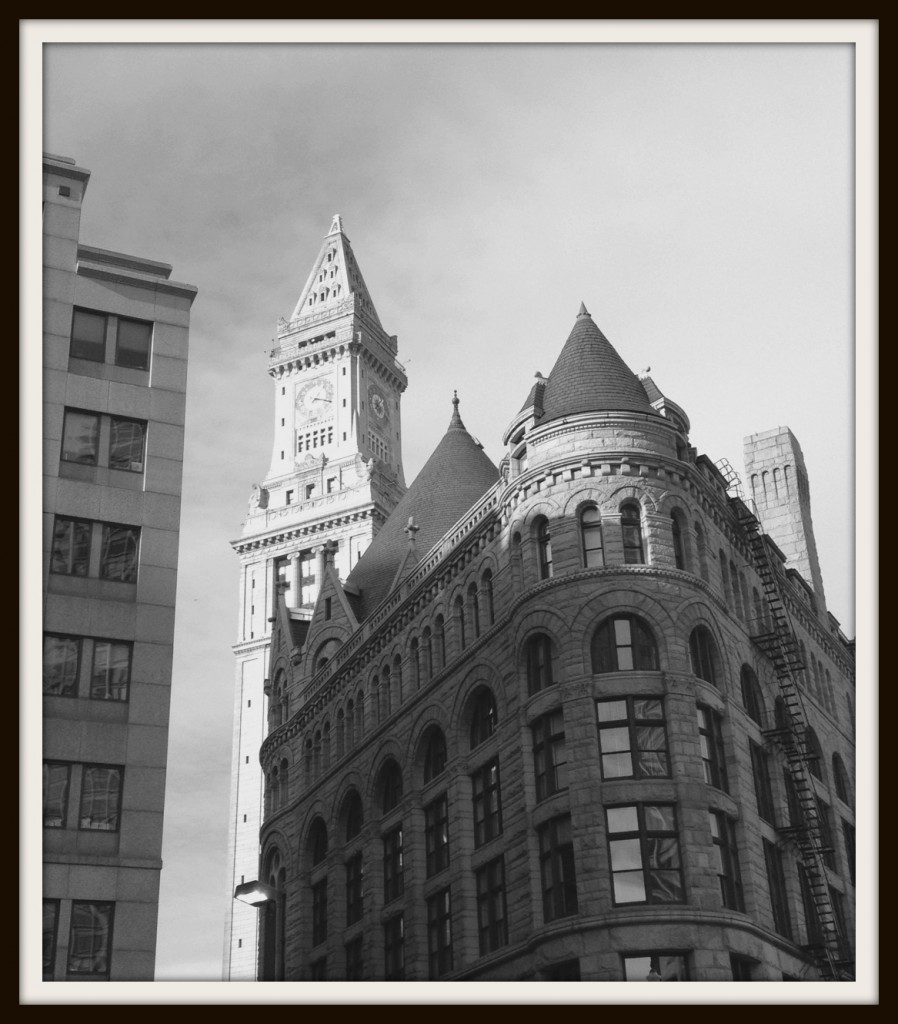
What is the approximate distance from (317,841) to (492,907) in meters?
16.7

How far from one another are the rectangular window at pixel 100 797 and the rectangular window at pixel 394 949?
1639 cm

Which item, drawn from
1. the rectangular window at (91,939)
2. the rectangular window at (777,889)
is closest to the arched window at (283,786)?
the rectangular window at (777,889)

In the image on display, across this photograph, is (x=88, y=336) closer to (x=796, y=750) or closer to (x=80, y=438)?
(x=80, y=438)

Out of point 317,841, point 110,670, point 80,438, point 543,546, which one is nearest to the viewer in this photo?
point 110,670

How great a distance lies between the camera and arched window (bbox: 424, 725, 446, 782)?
55500 mm

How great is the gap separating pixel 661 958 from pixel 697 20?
981 inches

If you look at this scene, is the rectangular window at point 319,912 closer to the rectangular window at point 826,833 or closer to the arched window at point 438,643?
the arched window at point 438,643

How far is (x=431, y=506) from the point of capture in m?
68.3

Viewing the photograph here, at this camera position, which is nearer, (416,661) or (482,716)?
(482,716)

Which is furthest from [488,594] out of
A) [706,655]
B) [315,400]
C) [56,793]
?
[315,400]

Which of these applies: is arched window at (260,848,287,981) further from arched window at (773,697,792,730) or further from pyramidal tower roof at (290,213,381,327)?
pyramidal tower roof at (290,213,381,327)

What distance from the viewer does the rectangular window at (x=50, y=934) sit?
37406 mm

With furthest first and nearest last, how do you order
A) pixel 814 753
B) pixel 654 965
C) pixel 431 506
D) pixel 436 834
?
1. pixel 431 506
2. pixel 814 753
3. pixel 436 834
4. pixel 654 965

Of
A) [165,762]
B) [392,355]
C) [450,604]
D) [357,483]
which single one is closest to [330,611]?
[450,604]
